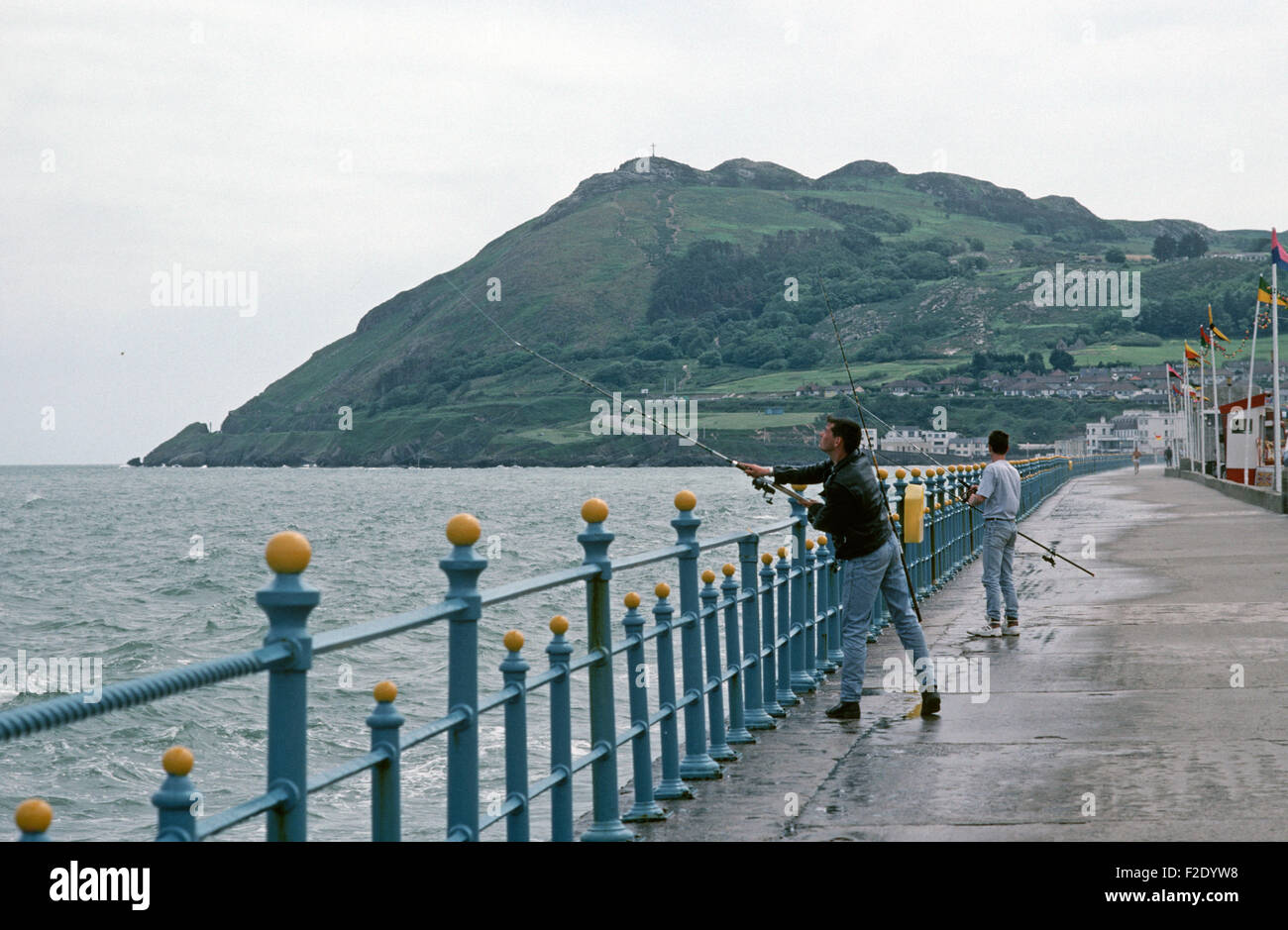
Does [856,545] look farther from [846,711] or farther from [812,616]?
[812,616]

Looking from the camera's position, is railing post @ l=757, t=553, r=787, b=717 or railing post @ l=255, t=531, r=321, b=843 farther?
railing post @ l=757, t=553, r=787, b=717

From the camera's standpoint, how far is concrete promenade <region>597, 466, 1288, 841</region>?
22.4ft

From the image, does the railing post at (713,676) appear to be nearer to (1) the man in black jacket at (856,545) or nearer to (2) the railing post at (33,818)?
(1) the man in black jacket at (856,545)

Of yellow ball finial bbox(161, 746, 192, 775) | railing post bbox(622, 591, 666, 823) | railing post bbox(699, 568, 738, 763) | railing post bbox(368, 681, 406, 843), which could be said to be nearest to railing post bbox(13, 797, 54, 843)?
yellow ball finial bbox(161, 746, 192, 775)

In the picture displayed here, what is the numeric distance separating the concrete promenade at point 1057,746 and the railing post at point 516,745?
4.19 ft

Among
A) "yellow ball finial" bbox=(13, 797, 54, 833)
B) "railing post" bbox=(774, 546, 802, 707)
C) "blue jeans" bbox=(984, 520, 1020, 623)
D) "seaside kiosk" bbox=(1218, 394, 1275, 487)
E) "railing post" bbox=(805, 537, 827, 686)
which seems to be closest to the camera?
"yellow ball finial" bbox=(13, 797, 54, 833)

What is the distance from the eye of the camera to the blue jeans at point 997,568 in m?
14.3

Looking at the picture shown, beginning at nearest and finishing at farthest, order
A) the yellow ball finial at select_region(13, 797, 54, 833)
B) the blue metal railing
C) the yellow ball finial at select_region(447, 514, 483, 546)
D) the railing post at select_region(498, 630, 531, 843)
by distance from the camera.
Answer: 1. the yellow ball finial at select_region(13, 797, 54, 833)
2. the blue metal railing
3. the yellow ball finial at select_region(447, 514, 483, 546)
4. the railing post at select_region(498, 630, 531, 843)

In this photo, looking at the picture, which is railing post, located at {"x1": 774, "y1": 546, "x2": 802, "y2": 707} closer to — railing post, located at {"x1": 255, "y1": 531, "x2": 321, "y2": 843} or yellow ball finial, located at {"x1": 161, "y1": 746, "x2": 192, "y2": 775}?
railing post, located at {"x1": 255, "y1": 531, "x2": 321, "y2": 843}

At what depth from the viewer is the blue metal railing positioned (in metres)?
3.54

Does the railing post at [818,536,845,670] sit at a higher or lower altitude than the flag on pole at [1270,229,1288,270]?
lower

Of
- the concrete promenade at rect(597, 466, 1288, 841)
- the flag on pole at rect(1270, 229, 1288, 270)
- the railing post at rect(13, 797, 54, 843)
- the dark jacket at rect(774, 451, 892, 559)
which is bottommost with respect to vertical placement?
the concrete promenade at rect(597, 466, 1288, 841)

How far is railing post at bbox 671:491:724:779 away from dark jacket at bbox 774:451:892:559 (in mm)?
1508

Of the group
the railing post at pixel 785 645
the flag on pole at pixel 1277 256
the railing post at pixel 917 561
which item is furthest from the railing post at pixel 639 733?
the flag on pole at pixel 1277 256
